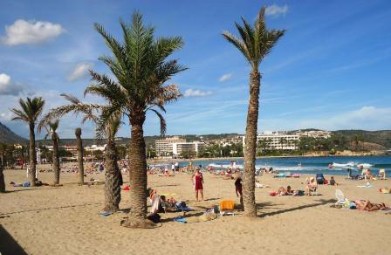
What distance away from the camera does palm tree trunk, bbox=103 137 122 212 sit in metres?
13.6

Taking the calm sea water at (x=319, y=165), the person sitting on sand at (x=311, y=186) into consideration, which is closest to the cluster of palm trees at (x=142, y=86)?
the person sitting on sand at (x=311, y=186)

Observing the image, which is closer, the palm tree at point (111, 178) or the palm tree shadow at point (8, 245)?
the palm tree shadow at point (8, 245)

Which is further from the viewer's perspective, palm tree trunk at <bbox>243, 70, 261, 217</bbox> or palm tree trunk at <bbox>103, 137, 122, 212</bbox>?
palm tree trunk at <bbox>103, 137, 122, 212</bbox>

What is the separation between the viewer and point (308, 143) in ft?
623

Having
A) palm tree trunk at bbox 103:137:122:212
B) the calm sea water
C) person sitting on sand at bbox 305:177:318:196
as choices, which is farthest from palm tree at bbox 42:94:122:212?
the calm sea water

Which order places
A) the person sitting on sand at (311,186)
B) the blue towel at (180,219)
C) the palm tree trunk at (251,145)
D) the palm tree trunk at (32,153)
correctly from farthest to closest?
the palm tree trunk at (32,153) → the person sitting on sand at (311,186) → the palm tree trunk at (251,145) → the blue towel at (180,219)

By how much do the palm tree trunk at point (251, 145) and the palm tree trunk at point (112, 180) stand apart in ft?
14.1

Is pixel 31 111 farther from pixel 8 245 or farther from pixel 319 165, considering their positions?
pixel 319 165

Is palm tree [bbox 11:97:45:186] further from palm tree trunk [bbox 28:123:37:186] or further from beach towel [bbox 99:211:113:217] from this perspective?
beach towel [bbox 99:211:113:217]

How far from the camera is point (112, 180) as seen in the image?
13609 millimetres

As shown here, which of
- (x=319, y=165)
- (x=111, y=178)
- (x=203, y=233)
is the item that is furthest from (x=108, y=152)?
(x=319, y=165)

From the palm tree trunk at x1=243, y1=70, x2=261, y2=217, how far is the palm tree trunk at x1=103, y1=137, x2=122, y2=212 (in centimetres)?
430

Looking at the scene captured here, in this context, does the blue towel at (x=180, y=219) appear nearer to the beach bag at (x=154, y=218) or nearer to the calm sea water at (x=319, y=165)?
the beach bag at (x=154, y=218)

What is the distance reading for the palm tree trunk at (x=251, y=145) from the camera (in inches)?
485
